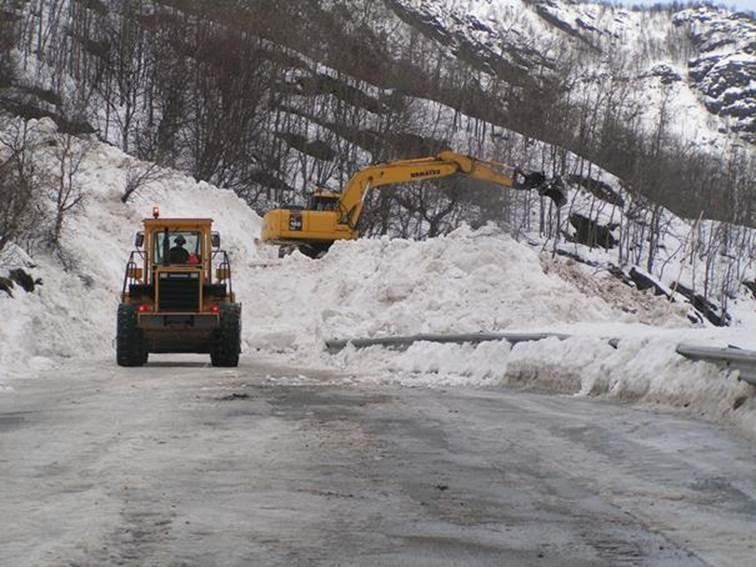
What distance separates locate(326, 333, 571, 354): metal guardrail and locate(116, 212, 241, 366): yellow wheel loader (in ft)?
7.69

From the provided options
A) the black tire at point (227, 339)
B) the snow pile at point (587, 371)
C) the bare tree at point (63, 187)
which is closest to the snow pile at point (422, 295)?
the snow pile at point (587, 371)

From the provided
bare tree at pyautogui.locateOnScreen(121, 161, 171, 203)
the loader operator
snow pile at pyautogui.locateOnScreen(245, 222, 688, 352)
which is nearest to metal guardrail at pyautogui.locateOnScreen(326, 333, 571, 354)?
snow pile at pyautogui.locateOnScreen(245, 222, 688, 352)

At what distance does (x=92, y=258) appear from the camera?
102ft

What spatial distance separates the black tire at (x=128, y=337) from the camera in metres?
20.9

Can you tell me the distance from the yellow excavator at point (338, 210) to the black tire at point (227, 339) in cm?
1418

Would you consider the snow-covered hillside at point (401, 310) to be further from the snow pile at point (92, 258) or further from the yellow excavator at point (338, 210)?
the yellow excavator at point (338, 210)

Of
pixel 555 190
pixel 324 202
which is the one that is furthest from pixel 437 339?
pixel 324 202

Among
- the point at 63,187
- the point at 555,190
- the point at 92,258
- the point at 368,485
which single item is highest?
the point at 555,190

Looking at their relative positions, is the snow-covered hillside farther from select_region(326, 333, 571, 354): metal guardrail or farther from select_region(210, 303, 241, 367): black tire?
select_region(210, 303, 241, 367): black tire

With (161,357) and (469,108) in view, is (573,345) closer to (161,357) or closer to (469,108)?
(161,357)

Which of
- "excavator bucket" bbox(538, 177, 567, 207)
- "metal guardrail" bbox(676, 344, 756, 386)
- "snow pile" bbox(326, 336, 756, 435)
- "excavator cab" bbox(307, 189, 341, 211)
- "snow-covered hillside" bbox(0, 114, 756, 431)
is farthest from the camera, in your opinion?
"excavator cab" bbox(307, 189, 341, 211)

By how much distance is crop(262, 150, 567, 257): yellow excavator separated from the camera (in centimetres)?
3466

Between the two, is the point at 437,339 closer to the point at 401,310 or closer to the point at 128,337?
the point at 401,310

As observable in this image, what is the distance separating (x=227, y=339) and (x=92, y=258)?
37.9 feet
